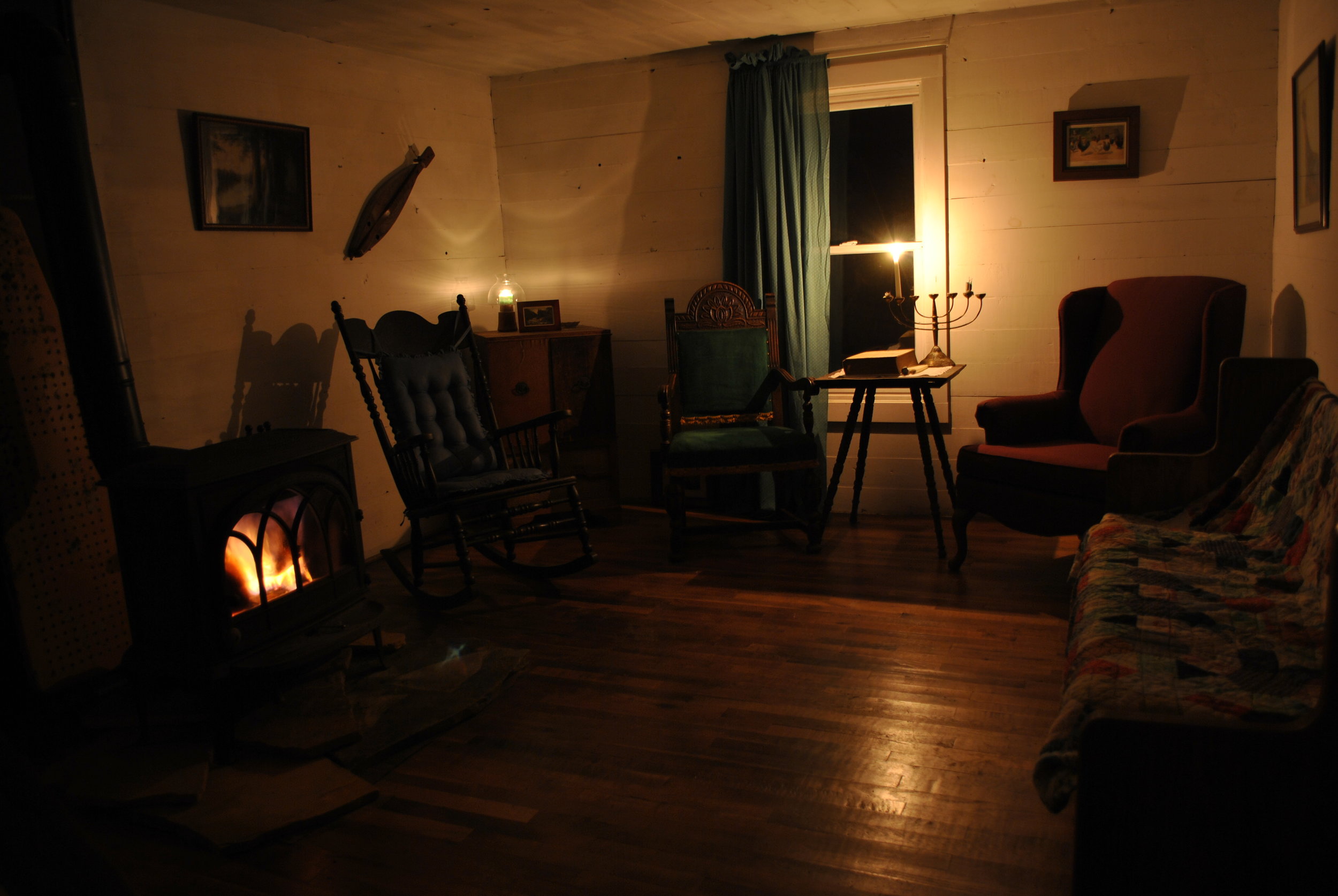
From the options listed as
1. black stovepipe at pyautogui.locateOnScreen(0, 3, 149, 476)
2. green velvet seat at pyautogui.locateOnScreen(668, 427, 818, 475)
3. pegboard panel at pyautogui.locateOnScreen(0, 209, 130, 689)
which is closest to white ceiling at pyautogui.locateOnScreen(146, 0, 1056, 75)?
black stovepipe at pyautogui.locateOnScreen(0, 3, 149, 476)

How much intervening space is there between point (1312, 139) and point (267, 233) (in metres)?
3.82

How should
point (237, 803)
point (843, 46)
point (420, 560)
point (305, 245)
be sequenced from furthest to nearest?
point (843, 46) → point (305, 245) → point (420, 560) → point (237, 803)

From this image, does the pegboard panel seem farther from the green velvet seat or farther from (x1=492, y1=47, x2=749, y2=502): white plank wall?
(x1=492, y1=47, x2=749, y2=502): white plank wall

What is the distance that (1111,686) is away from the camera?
5.23 ft

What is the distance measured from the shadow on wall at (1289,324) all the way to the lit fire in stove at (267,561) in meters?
3.24

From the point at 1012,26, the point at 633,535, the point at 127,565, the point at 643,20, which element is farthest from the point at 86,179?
the point at 1012,26

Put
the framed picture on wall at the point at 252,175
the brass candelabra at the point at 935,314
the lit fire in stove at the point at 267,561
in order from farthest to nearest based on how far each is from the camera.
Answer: the brass candelabra at the point at 935,314 → the framed picture on wall at the point at 252,175 → the lit fire in stove at the point at 267,561

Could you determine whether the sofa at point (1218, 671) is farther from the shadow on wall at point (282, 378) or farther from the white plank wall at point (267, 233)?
the white plank wall at point (267, 233)

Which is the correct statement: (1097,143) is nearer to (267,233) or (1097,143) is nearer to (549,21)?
(549,21)

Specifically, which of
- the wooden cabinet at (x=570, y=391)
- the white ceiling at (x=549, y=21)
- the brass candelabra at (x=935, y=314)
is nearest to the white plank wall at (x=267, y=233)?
the white ceiling at (x=549, y=21)

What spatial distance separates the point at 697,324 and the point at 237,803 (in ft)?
9.64

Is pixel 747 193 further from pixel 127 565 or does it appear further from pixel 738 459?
pixel 127 565

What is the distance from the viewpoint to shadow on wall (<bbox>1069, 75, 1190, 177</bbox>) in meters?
3.96

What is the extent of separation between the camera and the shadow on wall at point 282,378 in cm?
366
